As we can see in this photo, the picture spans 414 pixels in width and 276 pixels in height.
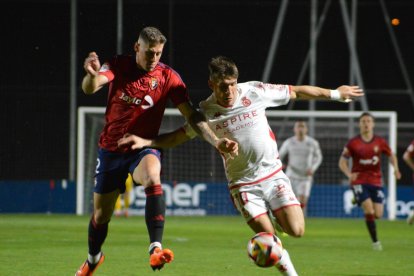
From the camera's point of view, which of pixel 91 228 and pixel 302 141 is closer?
pixel 91 228

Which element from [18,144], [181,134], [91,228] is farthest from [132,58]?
[18,144]

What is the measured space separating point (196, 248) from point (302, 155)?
8.01 metres

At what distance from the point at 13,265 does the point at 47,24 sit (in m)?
19.4

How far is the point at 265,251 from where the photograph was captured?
760 cm

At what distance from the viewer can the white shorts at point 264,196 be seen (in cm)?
836

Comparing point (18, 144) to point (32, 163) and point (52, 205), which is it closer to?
point (32, 163)

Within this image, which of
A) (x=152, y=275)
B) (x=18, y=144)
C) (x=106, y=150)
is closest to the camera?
(x=106, y=150)

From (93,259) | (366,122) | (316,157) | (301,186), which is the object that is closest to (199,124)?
(93,259)

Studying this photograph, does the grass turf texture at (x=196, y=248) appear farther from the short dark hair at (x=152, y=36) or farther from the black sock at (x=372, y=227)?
the short dark hair at (x=152, y=36)

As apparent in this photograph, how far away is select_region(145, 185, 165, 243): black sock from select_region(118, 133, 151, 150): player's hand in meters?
0.36

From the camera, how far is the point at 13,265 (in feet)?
34.7

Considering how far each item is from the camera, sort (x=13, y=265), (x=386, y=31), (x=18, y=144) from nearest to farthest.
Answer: (x=13, y=265) → (x=18, y=144) → (x=386, y=31)

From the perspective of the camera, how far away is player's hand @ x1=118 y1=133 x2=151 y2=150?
798 centimetres

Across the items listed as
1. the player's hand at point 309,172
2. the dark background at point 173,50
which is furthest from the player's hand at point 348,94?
the dark background at point 173,50
